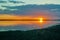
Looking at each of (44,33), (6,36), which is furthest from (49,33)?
(6,36)

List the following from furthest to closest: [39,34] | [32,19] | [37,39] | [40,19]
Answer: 1. [39,34]
2. [37,39]
3. [32,19]
4. [40,19]

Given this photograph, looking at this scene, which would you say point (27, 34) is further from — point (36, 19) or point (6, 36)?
point (36, 19)

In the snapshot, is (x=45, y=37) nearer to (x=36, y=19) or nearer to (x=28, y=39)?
(x=28, y=39)

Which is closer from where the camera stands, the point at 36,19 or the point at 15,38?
the point at 36,19

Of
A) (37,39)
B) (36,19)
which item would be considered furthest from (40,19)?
(37,39)

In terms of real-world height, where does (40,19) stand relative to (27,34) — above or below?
above

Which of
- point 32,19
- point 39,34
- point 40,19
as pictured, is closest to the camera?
point 40,19
